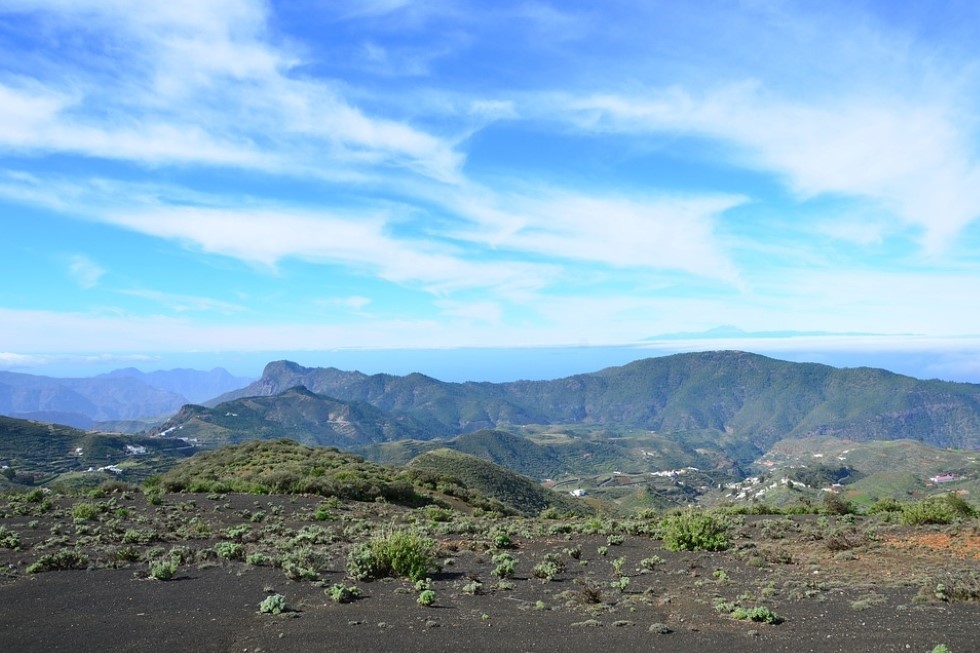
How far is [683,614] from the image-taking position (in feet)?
35.4

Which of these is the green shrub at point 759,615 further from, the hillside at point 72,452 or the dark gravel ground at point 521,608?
the hillside at point 72,452

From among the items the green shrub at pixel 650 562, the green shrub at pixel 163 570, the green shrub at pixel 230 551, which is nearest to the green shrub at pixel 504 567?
the green shrub at pixel 650 562

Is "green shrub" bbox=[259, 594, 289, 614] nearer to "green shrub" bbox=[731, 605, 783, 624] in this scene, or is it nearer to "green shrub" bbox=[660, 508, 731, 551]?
"green shrub" bbox=[731, 605, 783, 624]

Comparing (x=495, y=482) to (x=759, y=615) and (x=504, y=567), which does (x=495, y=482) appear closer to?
(x=504, y=567)

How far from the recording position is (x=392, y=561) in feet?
43.5

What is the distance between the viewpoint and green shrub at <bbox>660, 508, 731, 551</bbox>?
54.3 ft

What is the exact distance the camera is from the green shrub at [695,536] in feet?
54.3

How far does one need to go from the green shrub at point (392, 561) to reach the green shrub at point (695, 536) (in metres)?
7.44

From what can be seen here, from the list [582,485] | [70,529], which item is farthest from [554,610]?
[582,485]

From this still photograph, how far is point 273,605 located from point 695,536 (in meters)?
11.8

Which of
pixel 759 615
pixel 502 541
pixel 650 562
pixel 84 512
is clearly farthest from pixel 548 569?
pixel 84 512

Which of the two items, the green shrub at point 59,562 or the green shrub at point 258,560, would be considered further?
the green shrub at point 258,560

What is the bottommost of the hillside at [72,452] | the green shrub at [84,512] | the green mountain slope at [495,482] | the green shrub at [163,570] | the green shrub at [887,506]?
the hillside at [72,452]

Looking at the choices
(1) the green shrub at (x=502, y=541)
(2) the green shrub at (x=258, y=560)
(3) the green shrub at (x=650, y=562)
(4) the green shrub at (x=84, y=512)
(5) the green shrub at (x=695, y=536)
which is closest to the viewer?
(2) the green shrub at (x=258, y=560)
